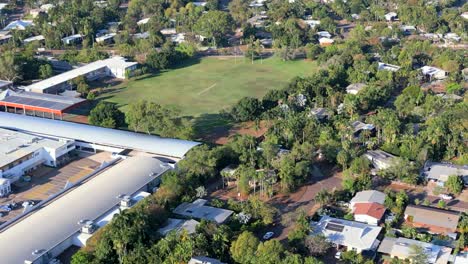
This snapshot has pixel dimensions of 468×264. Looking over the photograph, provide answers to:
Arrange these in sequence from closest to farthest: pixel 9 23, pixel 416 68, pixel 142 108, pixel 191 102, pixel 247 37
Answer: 1. pixel 142 108
2. pixel 191 102
3. pixel 416 68
4. pixel 247 37
5. pixel 9 23

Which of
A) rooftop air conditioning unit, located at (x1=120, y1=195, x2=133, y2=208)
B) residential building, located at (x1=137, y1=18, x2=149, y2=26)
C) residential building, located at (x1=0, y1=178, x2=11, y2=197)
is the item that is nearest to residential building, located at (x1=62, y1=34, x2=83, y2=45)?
residential building, located at (x1=137, y1=18, x2=149, y2=26)

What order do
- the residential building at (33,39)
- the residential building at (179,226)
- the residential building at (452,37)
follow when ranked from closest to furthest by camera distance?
the residential building at (179,226)
the residential building at (452,37)
the residential building at (33,39)

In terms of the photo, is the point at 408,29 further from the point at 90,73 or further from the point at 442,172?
the point at 442,172

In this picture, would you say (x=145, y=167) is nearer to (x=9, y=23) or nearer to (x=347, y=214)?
(x=347, y=214)

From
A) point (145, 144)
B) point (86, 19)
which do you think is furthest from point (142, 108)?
point (86, 19)

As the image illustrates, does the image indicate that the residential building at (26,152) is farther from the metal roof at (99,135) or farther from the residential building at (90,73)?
the residential building at (90,73)

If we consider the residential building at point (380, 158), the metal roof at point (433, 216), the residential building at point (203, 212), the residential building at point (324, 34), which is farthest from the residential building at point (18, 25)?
the metal roof at point (433, 216)
